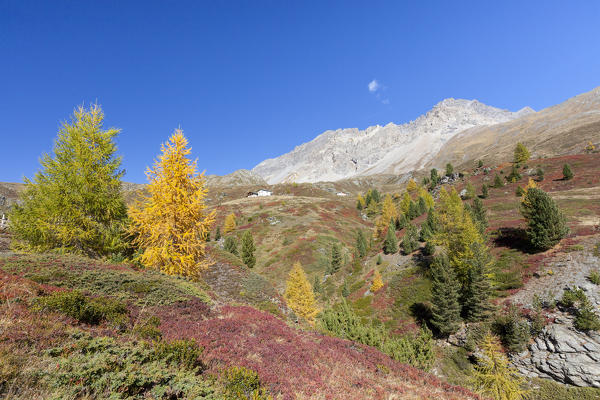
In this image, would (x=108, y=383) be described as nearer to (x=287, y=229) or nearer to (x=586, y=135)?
(x=287, y=229)

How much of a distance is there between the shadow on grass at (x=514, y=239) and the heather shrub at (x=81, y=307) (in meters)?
42.6

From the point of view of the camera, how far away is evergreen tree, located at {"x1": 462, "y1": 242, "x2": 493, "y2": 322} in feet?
83.7

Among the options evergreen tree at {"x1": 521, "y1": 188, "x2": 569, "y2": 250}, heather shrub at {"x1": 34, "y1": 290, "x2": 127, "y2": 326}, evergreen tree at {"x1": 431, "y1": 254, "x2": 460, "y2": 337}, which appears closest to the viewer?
heather shrub at {"x1": 34, "y1": 290, "x2": 127, "y2": 326}

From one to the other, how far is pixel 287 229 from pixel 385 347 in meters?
66.4

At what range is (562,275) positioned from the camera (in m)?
25.1

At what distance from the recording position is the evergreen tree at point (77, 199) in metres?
14.2

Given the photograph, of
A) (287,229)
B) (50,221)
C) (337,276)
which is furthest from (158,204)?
(287,229)

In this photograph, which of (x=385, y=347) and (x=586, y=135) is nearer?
(x=385, y=347)

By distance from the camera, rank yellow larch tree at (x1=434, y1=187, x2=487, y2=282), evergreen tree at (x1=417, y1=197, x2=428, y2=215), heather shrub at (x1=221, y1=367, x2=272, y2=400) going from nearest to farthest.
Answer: heather shrub at (x1=221, y1=367, x2=272, y2=400), yellow larch tree at (x1=434, y1=187, x2=487, y2=282), evergreen tree at (x1=417, y1=197, x2=428, y2=215)

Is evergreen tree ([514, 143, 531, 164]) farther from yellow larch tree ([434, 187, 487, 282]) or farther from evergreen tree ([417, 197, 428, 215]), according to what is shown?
yellow larch tree ([434, 187, 487, 282])

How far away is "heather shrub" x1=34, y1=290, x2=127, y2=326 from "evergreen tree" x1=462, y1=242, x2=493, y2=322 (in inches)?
1208

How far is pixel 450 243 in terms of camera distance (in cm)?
3105

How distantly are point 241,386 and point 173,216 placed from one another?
11.7m

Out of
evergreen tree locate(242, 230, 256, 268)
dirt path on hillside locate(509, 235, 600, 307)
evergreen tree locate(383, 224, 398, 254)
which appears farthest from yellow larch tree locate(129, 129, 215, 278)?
evergreen tree locate(383, 224, 398, 254)
